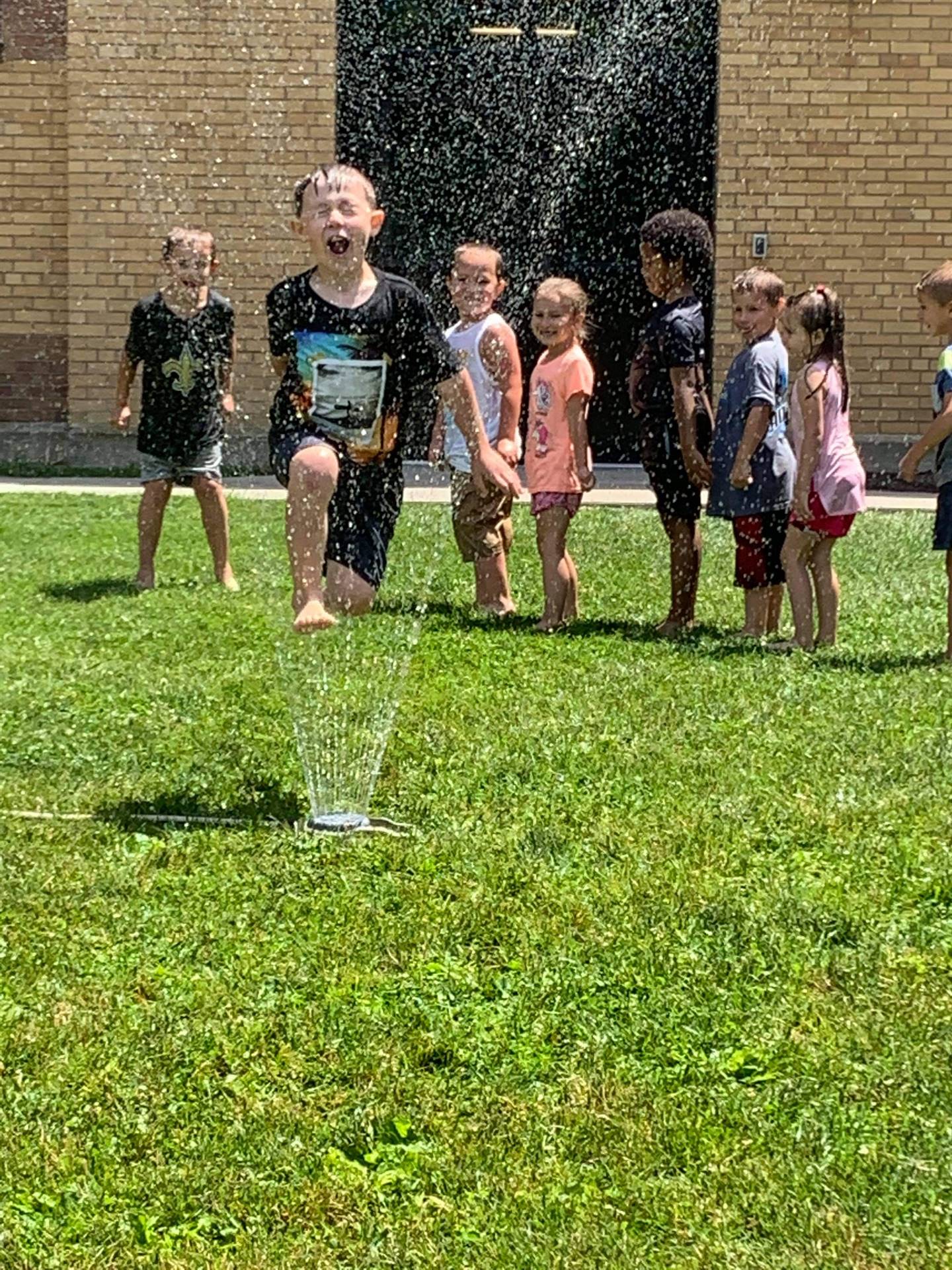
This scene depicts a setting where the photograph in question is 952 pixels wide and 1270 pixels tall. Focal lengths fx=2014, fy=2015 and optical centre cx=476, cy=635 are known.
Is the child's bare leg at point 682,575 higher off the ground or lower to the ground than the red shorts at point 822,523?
lower

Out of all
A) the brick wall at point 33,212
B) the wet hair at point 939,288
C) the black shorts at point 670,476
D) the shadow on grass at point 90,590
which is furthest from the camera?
the brick wall at point 33,212

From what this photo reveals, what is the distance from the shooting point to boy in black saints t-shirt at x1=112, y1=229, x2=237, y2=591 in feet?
29.0

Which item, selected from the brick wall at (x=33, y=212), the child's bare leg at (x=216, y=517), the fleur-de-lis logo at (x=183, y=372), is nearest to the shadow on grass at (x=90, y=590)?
the child's bare leg at (x=216, y=517)

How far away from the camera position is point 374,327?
4.92 m

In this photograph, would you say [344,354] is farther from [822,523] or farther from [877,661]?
[822,523]

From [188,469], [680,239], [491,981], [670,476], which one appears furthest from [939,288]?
[491,981]

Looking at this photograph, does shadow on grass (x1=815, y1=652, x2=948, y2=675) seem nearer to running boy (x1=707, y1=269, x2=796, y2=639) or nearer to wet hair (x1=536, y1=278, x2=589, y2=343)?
running boy (x1=707, y1=269, x2=796, y2=639)

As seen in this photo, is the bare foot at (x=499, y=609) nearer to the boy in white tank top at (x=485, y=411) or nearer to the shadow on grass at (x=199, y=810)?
the boy in white tank top at (x=485, y=411)

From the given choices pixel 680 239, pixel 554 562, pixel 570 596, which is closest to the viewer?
pixel 680 239

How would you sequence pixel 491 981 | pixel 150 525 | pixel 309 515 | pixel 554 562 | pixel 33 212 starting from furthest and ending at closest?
pixel 33 212, pixel 150 525, pixel 554 562, pixel 309 515, pixel 491 981

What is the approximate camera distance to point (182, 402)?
8953 mm

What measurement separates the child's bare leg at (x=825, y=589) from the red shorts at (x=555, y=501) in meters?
1.02

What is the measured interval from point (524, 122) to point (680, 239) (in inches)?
341

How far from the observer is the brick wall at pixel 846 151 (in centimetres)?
1579
